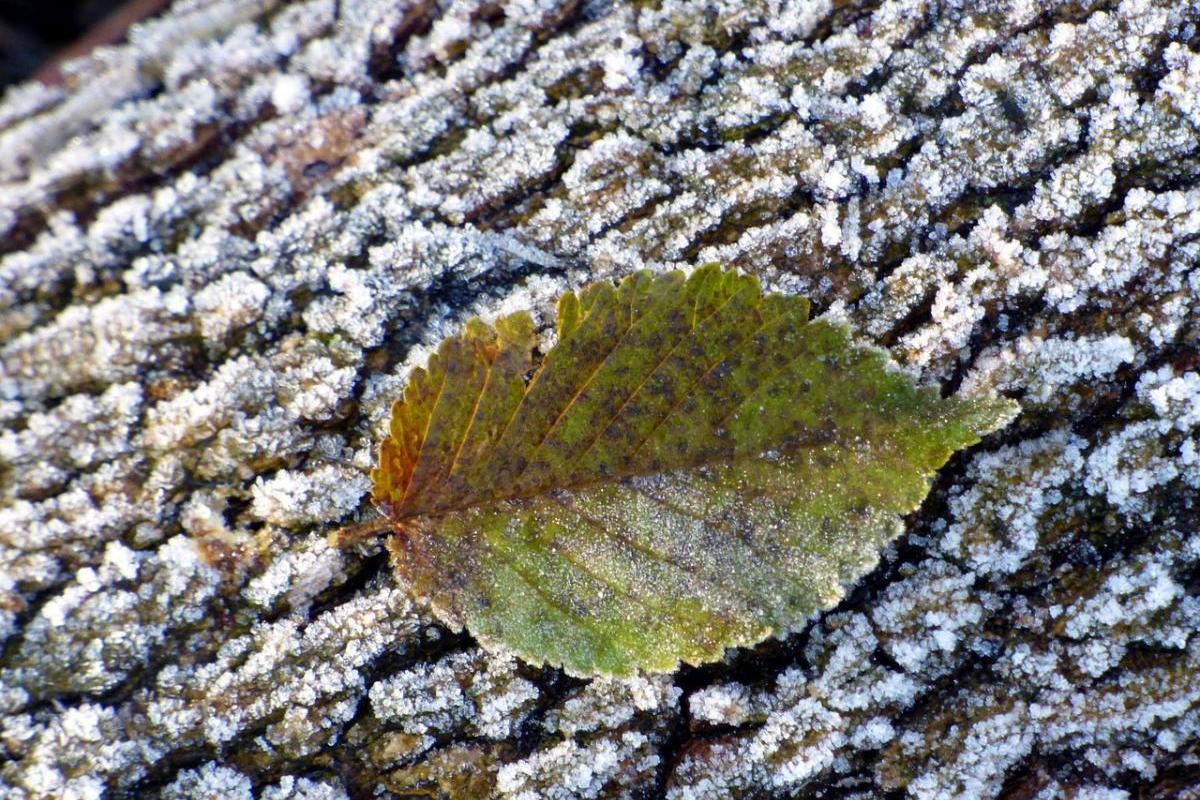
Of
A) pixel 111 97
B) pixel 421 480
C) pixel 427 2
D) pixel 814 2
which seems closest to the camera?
pixel 421 480

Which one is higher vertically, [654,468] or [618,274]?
[618,274]

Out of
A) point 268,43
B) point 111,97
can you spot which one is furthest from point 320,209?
point 111,97

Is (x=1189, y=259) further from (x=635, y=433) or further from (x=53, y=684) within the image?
(x=53, y=684)

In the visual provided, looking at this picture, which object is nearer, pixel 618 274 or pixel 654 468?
pixel 654 468

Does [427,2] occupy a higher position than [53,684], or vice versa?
[427,2]
